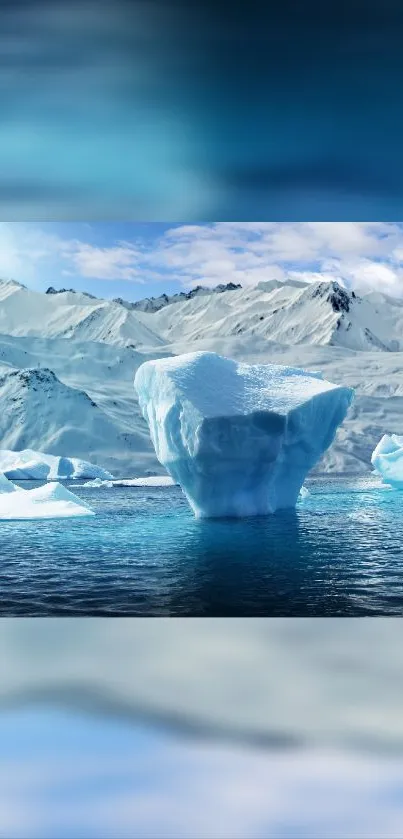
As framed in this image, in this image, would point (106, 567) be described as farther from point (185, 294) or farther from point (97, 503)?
point (185, 294)

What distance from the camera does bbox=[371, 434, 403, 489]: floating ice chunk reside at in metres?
27.8

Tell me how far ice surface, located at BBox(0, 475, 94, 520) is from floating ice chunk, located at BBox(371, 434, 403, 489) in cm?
1148

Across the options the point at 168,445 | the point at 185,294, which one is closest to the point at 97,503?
the point at 168,445

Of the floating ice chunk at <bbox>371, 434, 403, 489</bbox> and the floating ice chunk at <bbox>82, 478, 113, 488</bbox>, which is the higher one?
the floating ice chunk at <bbox>371, 434, 403, 489</bbox>

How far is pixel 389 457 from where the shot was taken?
28.1m

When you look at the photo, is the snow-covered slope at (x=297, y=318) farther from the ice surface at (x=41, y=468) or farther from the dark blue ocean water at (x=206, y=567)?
→ the dark blue ocean water at (x=206, y=567)

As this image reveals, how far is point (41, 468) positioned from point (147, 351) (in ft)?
179

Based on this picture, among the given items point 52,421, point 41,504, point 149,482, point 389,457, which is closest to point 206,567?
point 41,504
